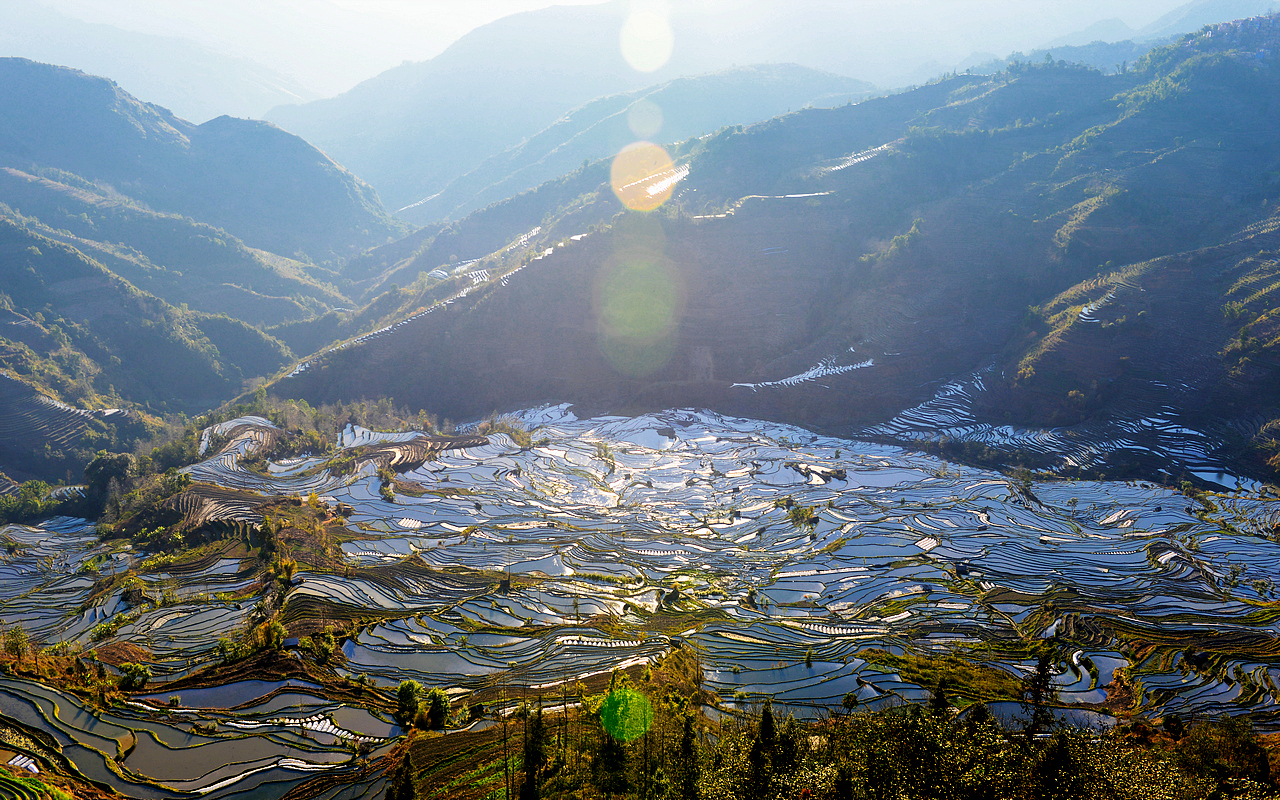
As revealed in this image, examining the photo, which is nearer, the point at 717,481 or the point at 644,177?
the point at 717,481

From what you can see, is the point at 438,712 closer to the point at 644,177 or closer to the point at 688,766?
the point at 688,766

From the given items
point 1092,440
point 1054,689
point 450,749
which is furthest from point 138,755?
point 1092,440

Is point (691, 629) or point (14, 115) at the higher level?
point (14, 115)

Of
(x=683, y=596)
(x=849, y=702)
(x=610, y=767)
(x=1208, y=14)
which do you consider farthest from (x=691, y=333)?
(x=1208, y=14)

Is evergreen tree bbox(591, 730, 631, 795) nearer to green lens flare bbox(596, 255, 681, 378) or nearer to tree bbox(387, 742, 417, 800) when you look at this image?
tree bbox(387, 742, 417, 800)

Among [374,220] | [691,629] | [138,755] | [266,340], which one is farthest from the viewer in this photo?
[374,220]

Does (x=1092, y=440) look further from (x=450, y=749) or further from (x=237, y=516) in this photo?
(x=237, y=516)
